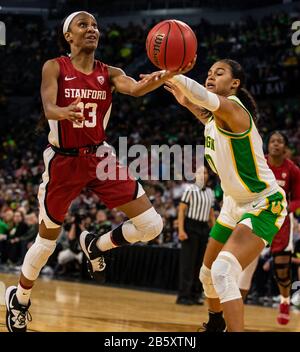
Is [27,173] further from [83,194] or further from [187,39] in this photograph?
[187,39]

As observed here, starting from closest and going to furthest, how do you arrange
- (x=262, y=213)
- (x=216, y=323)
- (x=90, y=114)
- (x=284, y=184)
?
(x=262, y=213)
(x=90, y=114)
(x=216, y=323)
(x=284, y=184)

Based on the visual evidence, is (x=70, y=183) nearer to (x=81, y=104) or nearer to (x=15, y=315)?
(x=81, y=104)

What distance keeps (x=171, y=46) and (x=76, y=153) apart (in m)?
1.25

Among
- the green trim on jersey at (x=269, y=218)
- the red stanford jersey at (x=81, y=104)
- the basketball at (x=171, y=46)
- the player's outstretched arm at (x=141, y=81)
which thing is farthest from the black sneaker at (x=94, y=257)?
the basketball at (x=171, y=46)

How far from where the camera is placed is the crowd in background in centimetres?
1424

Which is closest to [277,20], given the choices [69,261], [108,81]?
[69,261]

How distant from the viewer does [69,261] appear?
14023 millimetres

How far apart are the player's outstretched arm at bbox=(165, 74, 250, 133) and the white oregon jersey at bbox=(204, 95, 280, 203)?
0.08 meters

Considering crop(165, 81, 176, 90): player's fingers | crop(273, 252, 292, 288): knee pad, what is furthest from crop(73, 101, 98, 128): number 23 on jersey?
crop(273, 252, 292, 288): knee pad

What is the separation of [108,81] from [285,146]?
2.88m

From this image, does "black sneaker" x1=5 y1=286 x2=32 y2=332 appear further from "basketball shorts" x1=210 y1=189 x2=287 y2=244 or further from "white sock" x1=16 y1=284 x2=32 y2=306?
"basketball shorts" x1=210 y1=189 x2=287 y2=244

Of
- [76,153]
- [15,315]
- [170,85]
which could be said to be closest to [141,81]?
[170,85]

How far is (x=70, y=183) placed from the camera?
579cm

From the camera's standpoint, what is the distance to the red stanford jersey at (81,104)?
18.7 ft
